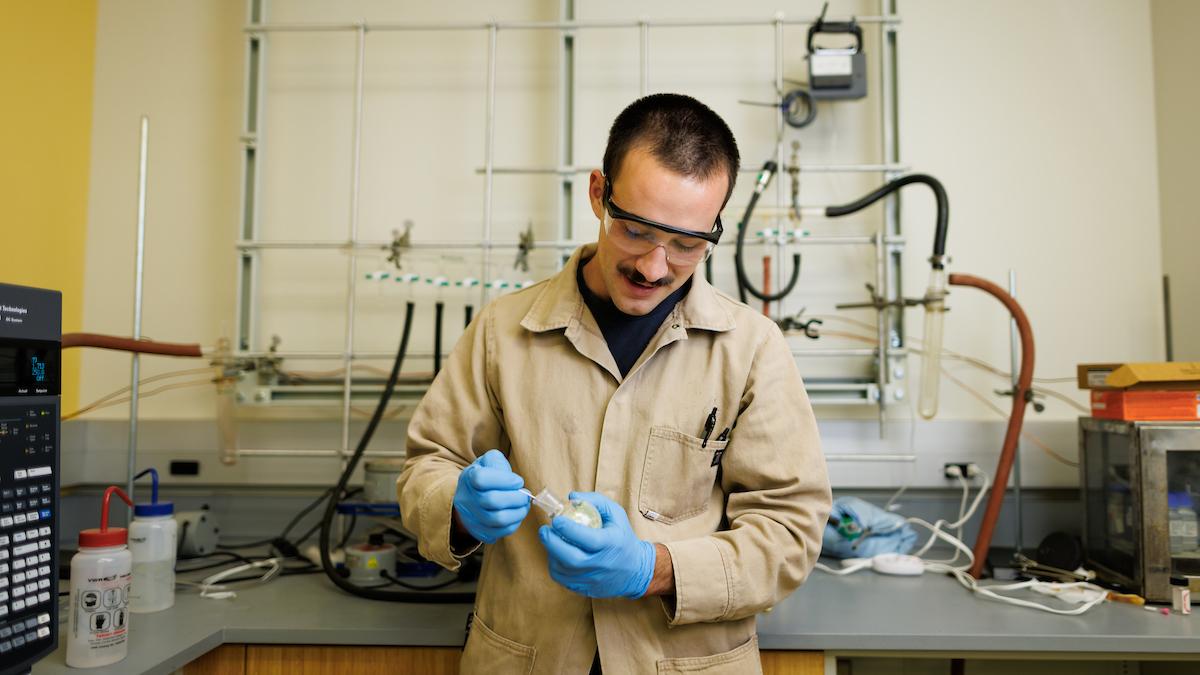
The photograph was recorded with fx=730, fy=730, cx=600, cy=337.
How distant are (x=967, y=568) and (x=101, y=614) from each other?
185 centimetres

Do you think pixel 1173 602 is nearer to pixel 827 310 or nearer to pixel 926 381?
pixel 926 381

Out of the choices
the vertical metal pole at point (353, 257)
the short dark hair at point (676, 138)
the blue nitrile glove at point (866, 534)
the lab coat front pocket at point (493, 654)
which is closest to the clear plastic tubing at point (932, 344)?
the blue nitrile glove at point (866, 534)

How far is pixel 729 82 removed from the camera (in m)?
2.31

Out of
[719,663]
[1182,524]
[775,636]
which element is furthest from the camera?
[1182,524]

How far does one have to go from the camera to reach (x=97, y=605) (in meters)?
1.20

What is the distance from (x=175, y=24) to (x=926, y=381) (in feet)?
8.52

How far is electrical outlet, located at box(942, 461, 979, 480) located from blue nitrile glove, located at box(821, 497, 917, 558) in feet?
0.80

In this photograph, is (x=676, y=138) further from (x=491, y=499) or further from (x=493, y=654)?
(x=493, y=654)

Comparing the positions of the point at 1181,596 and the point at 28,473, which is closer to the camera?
the point at 28,473

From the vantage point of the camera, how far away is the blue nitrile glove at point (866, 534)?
1.91m

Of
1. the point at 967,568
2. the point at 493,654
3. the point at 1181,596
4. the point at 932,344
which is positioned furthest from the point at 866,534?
the point at 493,654

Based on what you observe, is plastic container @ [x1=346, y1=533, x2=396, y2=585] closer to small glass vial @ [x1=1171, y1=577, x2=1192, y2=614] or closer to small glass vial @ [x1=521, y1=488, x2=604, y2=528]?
small glass vial @ [x1=521, y1=488, x2=604, y2=528]

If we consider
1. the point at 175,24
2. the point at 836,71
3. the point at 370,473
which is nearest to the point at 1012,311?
the point at 836,71

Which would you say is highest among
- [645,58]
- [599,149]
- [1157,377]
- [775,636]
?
[645,58]
